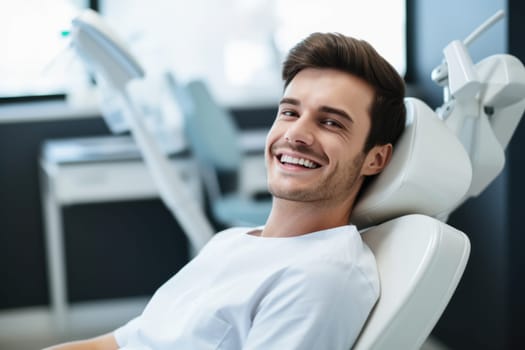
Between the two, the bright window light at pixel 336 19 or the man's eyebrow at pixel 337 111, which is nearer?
the man's eyebrow at pixel 337 111

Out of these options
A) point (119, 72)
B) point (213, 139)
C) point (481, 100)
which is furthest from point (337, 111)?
point (213, 139)

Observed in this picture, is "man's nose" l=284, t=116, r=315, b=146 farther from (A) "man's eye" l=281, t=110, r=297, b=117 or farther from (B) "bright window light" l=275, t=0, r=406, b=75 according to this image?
(B) "bright window light" l=275, t=0, r=406, b=75

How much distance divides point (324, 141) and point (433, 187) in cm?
19

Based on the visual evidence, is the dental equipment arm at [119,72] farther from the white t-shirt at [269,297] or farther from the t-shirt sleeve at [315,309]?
the t-shirt sleeve at [315,309]

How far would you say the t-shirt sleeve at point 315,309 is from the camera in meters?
1.13

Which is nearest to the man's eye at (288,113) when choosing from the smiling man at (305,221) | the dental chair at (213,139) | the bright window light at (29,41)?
the smiling man at (305,221)

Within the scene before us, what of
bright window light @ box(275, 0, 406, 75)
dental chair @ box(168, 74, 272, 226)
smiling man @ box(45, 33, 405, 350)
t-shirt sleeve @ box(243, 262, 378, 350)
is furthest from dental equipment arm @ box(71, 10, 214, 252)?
bright window light @ box(275, 0, 406, 75)

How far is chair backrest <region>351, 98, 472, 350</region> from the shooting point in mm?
1150

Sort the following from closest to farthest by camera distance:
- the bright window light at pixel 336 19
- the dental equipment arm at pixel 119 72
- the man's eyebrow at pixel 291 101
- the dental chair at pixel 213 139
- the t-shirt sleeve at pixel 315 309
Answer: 1. the t-shirt sleeve at pixel 315 309
2. the man's eyebrow at pixel 291 101
3. the dental equipment arm at pixel 119 72
4. the dental chair at pixel 213 139
5. the bright window light at pixel 336 19

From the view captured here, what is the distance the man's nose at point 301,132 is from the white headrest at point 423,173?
138 millimetres

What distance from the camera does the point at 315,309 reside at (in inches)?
44.7

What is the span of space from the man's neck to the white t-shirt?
43 mm

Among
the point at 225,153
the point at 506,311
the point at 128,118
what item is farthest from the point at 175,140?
the point at 506,311

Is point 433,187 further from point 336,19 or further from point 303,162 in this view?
point 336,19
